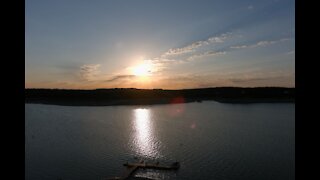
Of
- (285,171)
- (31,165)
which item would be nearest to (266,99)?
(285,171)

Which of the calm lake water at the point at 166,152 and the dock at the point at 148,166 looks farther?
the dock at the point at 148,166

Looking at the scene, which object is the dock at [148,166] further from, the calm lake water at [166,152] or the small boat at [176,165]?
the calm lake water at [166,152]

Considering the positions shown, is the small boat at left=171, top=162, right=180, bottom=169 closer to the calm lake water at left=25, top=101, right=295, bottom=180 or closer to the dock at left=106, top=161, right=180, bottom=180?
the dock at left=106, top=161, right=180, bottom=180

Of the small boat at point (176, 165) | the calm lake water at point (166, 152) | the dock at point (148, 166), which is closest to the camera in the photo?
the calm lake water at point (166, 152)

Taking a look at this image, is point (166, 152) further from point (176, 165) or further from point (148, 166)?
point (148, 166)

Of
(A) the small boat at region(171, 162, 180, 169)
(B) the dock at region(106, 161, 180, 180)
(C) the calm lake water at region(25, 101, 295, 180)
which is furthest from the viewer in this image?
(A) the small boat at region(171, 162, 180, 169)

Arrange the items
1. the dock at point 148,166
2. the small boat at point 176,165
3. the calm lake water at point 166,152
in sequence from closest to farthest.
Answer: the calm lake water at point 166,152 → the dock at point 148,166 → the small boat at point 176,165

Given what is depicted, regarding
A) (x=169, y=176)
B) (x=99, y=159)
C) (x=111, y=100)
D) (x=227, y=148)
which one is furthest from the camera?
(x=111, y=100)

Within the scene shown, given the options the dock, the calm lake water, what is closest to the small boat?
the dock

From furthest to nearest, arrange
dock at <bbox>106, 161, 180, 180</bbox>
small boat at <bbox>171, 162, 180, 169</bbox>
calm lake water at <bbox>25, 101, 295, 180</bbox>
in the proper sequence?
small boat at <bbox>171, 162, 180, 169</bbox>, dock at <bbox>106, 161, 180, 180</bbox>, calm lake water at <bbox>25, 101, 295, 180</bbox>

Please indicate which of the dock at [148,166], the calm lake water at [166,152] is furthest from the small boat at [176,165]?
the calm lake water at [166,152]
